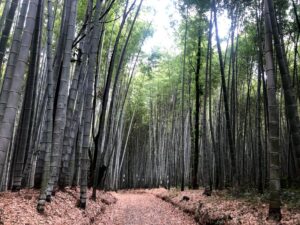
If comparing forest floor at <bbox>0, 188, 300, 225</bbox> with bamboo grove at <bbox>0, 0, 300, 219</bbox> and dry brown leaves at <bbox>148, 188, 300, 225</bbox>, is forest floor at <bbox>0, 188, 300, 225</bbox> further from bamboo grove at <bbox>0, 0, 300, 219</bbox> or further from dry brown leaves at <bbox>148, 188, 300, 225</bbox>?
bamboo grove at <bbox>0, 0, 300, 219</bbox>

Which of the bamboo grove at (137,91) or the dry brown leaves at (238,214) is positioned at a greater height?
the bamboo grove at (137,91)

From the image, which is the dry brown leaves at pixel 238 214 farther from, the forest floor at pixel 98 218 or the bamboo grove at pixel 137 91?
the bamboo grove at pixel 137 91

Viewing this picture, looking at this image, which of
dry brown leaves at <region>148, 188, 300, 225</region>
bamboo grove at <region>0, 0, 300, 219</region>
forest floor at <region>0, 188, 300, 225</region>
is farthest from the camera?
bamboo grove at <region>0, 0, 300, 219</region>

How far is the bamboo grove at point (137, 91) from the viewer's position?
438 centimetres

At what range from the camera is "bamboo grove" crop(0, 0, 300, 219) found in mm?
4375

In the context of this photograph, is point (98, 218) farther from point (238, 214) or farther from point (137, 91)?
point (137, 91)

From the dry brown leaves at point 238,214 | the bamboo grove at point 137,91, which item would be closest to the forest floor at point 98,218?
the dry brown leaves at point 238,214

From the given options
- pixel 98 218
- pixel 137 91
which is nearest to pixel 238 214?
pixel 98 218

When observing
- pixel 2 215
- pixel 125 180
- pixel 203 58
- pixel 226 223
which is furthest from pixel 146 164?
pixel 2 215

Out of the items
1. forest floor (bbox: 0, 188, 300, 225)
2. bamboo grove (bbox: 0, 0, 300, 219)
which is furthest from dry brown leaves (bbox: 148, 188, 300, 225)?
bamboo grove (bbox: 0, 0, 300, 219)

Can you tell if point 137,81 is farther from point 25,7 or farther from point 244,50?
point 25,7

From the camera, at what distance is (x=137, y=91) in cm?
1744

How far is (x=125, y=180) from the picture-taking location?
2419 centimetres

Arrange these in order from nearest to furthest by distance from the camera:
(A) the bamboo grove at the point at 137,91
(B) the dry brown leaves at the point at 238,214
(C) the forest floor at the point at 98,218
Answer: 1. (C) the forest floor at the point at 98,218
2. (B) the dry brown leaves at the point at 238,214
3. (A) the bamboo grove at the point at 137,91
